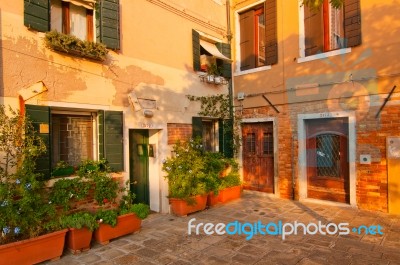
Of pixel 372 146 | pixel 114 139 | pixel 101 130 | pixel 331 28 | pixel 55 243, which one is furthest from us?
pixel 331 28

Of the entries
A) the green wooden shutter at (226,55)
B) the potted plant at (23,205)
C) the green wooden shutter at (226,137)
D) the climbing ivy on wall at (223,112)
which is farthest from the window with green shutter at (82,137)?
the green wooden shutter at (226,55)

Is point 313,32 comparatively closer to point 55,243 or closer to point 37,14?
point 37,14

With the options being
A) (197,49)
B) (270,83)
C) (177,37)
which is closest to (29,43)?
(177,37)

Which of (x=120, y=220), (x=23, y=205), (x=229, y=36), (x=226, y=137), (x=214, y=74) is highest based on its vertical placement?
(x=229, y=36)

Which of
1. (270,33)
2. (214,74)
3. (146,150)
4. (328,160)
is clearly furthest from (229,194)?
(270,33)

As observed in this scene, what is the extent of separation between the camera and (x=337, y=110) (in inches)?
264

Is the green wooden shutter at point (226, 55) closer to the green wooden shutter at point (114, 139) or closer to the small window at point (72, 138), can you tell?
the green wooden shutter at point (114, 139)

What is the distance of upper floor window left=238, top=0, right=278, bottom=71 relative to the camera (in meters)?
7.75

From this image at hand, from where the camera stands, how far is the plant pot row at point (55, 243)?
145 inches

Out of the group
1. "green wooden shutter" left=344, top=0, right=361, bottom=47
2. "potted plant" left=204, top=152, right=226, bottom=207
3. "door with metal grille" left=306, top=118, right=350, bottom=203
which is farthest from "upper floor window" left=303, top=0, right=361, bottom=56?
"potted plant" left=204, top=152, right=226, bottom=207

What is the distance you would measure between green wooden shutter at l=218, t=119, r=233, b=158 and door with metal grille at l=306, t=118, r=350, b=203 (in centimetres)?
213

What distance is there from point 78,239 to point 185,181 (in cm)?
254

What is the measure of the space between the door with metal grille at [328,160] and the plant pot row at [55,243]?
15.3 feet

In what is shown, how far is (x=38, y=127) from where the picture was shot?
4516 mm
